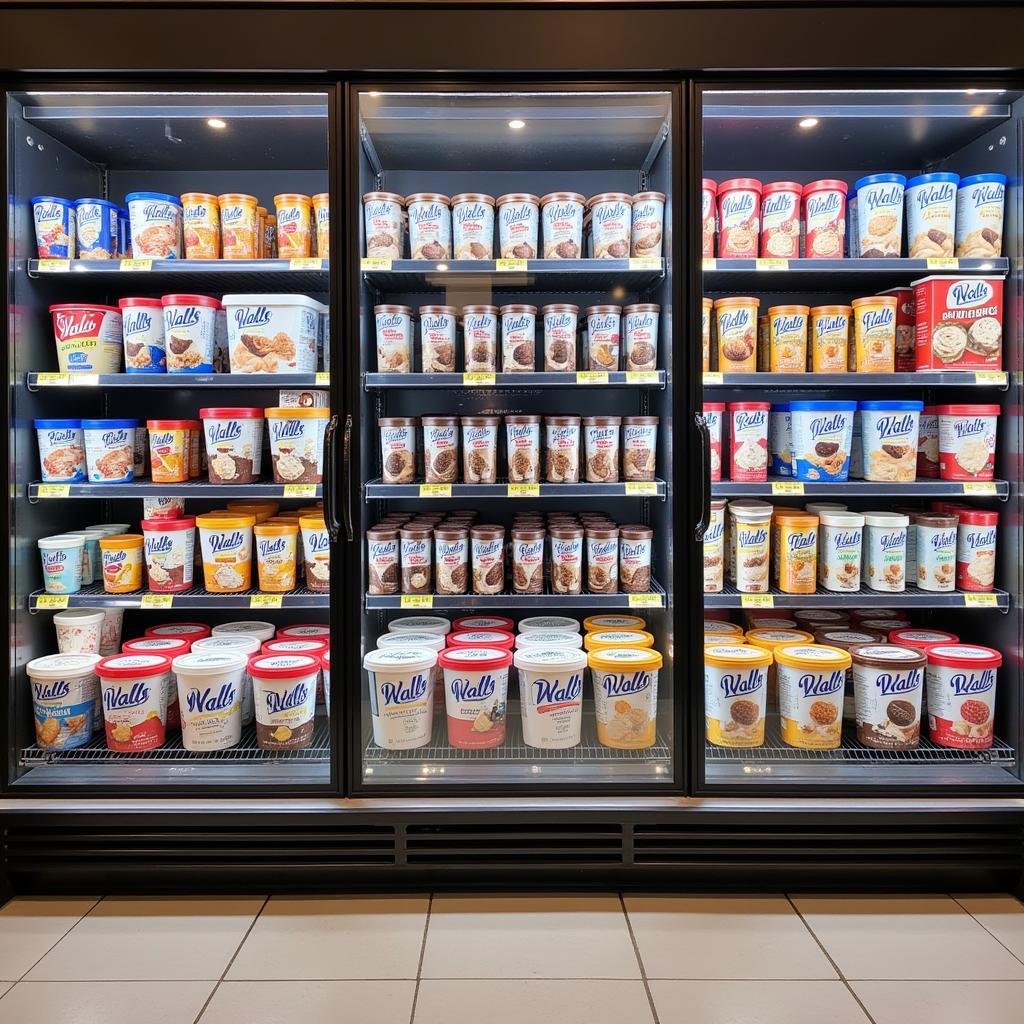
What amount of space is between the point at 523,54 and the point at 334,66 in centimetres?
50

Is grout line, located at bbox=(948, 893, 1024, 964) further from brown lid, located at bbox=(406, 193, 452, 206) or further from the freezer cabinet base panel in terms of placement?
Result: brown lid, located at bbox=(406, 193, 452, 206)

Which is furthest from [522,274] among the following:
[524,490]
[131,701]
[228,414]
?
[131,701]

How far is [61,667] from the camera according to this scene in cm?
212

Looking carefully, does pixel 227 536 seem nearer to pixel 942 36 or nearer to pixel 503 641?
pixel 503 641

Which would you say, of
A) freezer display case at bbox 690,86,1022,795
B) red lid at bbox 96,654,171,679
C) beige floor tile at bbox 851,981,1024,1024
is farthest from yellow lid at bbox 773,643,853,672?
red lid at bbox 96,654,171,679

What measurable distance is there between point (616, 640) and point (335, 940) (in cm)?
111

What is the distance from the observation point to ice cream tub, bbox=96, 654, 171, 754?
2.10 m

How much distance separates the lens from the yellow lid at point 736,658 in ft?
6.85

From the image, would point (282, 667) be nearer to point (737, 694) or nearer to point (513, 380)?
point (513, 380)

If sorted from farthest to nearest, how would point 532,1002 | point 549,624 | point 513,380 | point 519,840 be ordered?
point 549,624 < point 513,380 < point 519,840 < point 532,1002

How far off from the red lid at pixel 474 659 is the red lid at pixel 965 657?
1.04m

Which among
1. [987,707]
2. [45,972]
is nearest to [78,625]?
[45,972]

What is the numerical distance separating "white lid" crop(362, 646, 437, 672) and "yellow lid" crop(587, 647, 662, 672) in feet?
1.56

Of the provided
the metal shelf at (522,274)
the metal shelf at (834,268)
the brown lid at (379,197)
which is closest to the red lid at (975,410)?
the metal shelf at (834,268)
